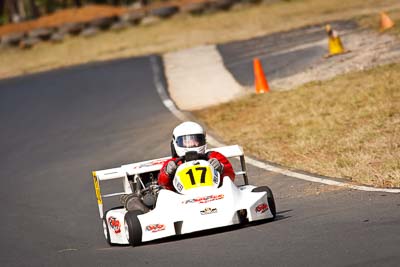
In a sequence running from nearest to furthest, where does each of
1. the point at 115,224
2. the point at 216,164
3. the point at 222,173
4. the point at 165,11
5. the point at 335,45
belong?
the point at 115,224
the point at 216,164
the point at 222,173
the point at 335,45
the point at 165,11

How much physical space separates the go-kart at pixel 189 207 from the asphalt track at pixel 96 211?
0.13m

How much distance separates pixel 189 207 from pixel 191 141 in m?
1.10

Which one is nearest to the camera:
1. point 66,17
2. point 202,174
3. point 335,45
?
point 202,174

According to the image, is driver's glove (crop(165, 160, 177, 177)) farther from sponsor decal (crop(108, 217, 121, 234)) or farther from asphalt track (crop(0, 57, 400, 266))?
asphalt track (crop(0, 57, 400, 266))

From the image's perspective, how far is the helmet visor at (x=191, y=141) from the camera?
33.1 feet

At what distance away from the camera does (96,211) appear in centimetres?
1219

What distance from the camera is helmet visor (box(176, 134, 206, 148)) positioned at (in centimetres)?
1008

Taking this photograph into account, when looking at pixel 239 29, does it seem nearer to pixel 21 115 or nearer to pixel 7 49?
pixel 7 49

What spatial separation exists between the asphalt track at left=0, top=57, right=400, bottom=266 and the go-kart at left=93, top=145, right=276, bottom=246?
126mm

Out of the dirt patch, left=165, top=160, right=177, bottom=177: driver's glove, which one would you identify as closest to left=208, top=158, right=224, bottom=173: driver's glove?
left=165, top=160, right=177, bottom=177: driver's glove

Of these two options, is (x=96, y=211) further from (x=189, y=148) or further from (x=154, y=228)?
(x=154, y=228)

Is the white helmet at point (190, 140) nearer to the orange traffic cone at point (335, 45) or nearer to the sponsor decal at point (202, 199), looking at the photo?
the sponsor decal at point (202, 199)

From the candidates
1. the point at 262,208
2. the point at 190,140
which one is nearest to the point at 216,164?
the point at 190,140

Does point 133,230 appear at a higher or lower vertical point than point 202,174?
lower
